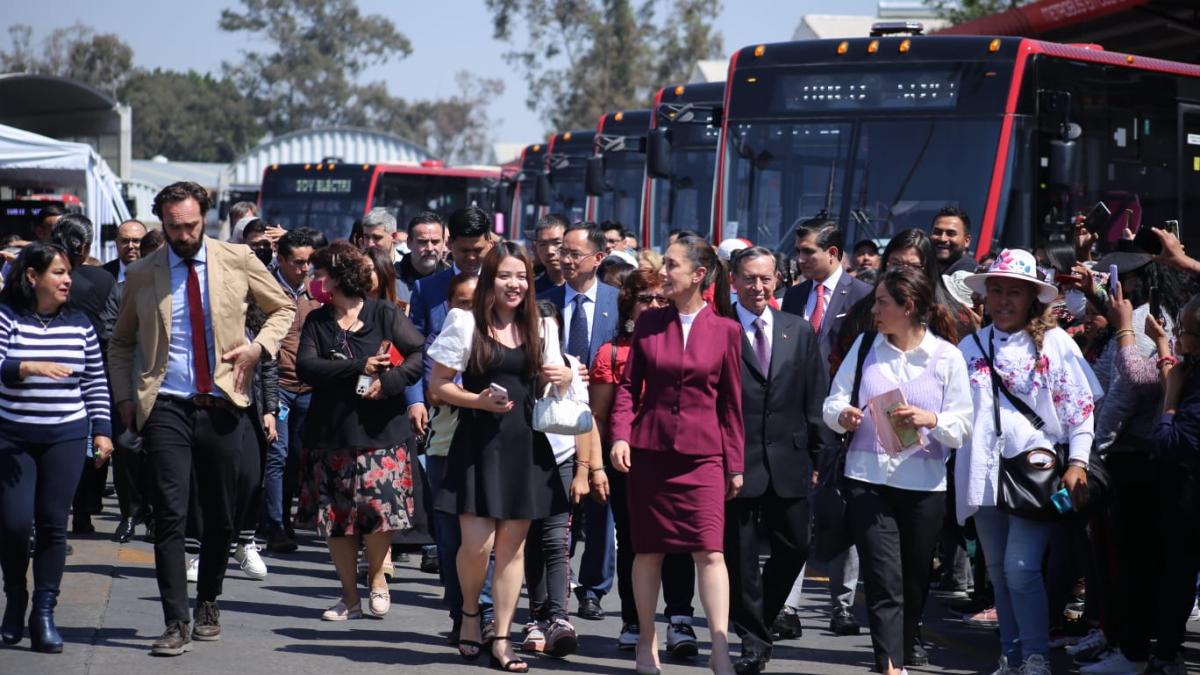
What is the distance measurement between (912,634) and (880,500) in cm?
65

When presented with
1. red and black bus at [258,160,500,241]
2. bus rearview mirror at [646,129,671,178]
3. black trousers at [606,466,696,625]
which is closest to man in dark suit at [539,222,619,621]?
black trousers at [606,466,696,625]

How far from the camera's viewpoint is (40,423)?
749 centimetres

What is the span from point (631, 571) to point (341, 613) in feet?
5.16

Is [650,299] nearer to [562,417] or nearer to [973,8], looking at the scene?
[562,417]

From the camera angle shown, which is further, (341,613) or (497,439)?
(341,613)

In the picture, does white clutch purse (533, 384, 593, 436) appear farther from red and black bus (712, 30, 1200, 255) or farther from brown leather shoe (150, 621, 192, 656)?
red and black bus (712, 30, 1200, 255)

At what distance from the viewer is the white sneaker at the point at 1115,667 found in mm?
7453

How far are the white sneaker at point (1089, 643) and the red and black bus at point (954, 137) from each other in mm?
5802

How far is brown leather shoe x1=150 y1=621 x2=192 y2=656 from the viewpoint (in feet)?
24.0

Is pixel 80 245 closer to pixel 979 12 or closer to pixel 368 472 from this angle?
pixel 368 472

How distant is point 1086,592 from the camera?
8258mm

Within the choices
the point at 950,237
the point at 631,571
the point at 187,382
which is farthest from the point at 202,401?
the point at 950,237

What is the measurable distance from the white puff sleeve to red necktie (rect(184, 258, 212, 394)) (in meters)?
1.03

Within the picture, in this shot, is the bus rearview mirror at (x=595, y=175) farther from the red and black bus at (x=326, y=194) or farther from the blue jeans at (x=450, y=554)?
the blue jeans at (x=450, y=554)
